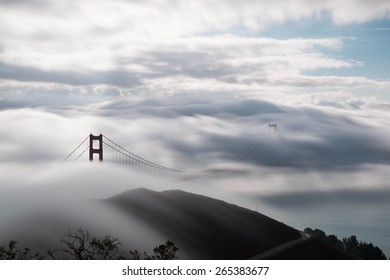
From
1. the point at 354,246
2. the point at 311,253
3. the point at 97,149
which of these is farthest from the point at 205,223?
the point at 354,246

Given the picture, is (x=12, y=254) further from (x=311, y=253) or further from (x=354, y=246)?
(x=354, y=246)

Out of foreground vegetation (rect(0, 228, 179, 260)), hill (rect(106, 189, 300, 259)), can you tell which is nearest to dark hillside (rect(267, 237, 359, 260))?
hill (rect(106, 189, 300, 259))

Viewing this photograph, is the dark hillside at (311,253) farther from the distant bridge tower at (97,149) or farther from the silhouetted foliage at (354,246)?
the silhouetted foliage at (354,246)

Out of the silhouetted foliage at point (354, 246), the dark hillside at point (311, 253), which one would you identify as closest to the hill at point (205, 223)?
the dark hillside at point (311, 253)

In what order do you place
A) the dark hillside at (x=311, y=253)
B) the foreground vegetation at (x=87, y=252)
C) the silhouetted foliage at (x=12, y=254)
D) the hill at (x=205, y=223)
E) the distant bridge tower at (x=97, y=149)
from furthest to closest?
the distant bridge tower at (x=97, y=149), the dark hillside at (x=311, y=253), the hill at (x=205, y=223), the foreground vegetation at (x=87, y=252), the silhouetted foliage at (x=12, y=254)

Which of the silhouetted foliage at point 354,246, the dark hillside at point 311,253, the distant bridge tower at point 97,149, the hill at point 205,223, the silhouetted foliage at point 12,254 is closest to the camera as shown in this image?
the silhouetted foliage at point 12,254

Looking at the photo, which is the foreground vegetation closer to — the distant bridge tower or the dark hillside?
the distant bridge tower
